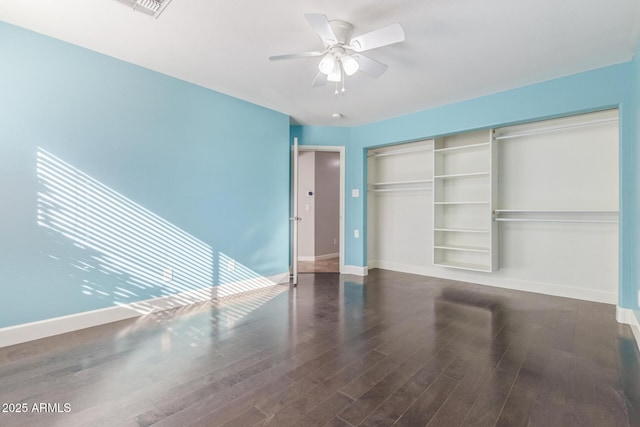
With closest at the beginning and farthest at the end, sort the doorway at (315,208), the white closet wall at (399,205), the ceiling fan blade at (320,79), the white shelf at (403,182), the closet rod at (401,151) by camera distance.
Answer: the ceiling fan blade at (320,79), the white shelf at (403,182), the closet rod at (401,151), the white closet wall at (399,205), the doorway at (315,208)

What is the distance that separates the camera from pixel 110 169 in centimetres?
275

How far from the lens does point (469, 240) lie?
14.4 ft

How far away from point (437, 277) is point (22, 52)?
17.6 feet

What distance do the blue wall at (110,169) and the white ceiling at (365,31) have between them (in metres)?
0.26

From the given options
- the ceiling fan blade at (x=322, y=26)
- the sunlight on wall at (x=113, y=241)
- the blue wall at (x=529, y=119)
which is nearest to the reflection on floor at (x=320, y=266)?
the blue wall at (x=529, y=119)

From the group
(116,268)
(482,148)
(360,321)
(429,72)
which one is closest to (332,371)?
(360,321)

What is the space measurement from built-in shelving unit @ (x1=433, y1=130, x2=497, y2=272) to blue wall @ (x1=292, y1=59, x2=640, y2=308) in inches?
15.6

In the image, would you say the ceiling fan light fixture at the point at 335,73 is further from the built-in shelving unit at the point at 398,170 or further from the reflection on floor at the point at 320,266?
the reflection on floor at the point at 320,266

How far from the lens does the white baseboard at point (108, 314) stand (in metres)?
2.32

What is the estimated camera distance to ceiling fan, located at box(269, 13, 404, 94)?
2.00 m

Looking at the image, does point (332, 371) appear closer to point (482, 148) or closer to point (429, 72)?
point (429, 72)

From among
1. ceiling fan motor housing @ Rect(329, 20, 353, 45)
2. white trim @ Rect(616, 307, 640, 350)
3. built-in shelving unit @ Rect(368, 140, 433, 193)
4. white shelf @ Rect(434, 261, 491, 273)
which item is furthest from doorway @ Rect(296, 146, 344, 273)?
white trim @ Rect(616, 307, 640, 350)

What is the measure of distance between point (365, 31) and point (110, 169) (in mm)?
2600

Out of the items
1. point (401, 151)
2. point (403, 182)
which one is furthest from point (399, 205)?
point (401, 151)
